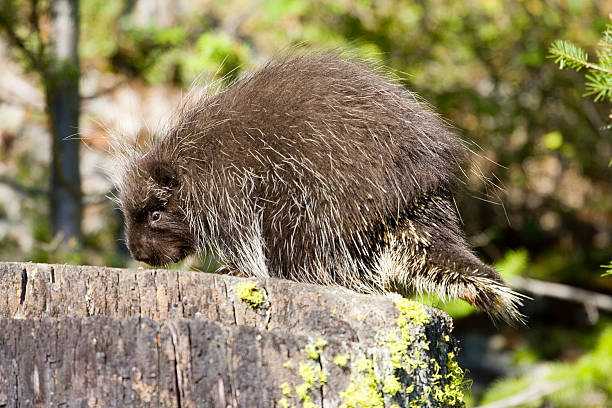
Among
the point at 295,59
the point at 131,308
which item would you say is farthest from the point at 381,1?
the point at 131,308

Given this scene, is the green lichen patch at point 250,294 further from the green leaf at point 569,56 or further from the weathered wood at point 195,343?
the green leaf at point 569,56

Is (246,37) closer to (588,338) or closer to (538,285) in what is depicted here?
(538,285)

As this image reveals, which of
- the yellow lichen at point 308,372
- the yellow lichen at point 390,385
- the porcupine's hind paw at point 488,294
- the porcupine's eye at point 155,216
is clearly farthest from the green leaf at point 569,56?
the porcupine's eye at point 155,216

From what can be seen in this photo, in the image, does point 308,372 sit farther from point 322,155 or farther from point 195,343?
point 322,155

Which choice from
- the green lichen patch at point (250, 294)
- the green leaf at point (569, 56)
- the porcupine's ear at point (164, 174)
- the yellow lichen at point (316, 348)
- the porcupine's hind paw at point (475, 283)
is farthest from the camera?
the porcupine's ear at point (164, 174)

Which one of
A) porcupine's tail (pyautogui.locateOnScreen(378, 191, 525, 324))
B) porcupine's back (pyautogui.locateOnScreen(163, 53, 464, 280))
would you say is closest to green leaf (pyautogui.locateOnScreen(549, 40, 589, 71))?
→ porcupine's back (pyautogui.locateOnScreen(163, 53, 464, 280))

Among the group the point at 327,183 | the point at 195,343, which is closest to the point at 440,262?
the point at 327,183

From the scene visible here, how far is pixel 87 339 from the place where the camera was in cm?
152

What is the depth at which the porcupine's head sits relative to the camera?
112 inches

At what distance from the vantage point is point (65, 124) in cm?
461

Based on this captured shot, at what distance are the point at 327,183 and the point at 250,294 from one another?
2.53ft

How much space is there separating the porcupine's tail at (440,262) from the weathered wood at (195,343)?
0.45 m

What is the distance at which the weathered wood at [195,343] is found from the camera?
1.51m

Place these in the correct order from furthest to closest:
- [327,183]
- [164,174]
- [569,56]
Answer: [164,174], [327,183], [569,56]
